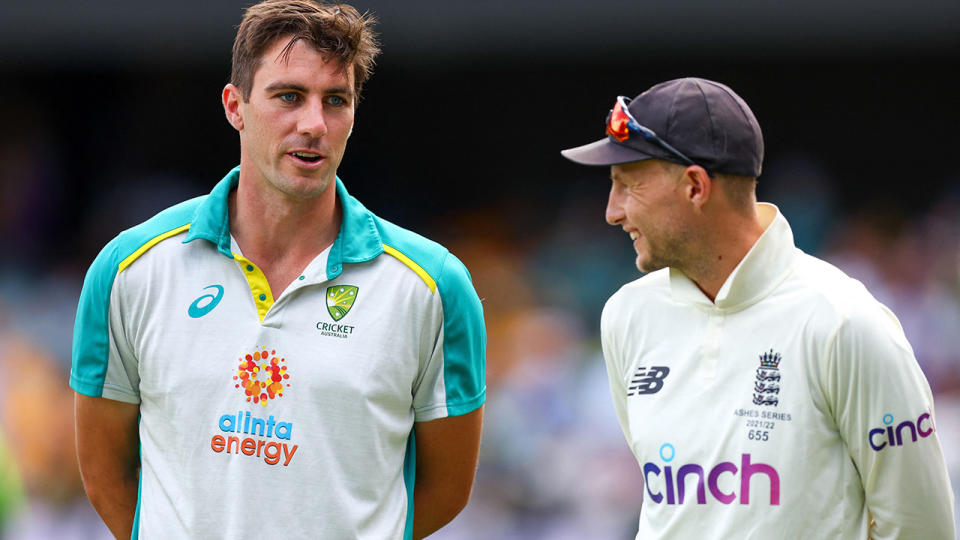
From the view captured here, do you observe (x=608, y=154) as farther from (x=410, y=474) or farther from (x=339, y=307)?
(x=410, y=474)

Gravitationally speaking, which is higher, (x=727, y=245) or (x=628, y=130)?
(x=628, y=130)

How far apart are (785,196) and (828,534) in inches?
263

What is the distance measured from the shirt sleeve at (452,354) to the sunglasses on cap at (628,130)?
0.46 metres

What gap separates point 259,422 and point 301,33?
0.87 meters

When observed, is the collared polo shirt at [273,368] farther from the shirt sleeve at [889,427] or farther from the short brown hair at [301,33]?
the shirt sleeve at [889,427]

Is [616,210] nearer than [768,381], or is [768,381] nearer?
[768,381]

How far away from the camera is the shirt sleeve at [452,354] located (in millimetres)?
2969

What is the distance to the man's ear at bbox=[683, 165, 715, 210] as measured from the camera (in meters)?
2.76

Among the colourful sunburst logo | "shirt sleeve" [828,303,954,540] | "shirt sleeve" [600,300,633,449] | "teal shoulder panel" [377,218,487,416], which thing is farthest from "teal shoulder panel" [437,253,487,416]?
"shirt sleeve" [828,303,954,540]

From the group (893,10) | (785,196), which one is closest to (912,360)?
(893,10)

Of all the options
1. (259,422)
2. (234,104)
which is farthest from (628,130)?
(259,422)

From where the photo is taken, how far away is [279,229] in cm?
298

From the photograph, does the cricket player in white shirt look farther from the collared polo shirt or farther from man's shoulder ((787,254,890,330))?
the collared polo shirt

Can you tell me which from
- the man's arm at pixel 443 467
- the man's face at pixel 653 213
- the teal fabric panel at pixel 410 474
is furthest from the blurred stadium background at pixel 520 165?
the man's face at pixel 653 213
